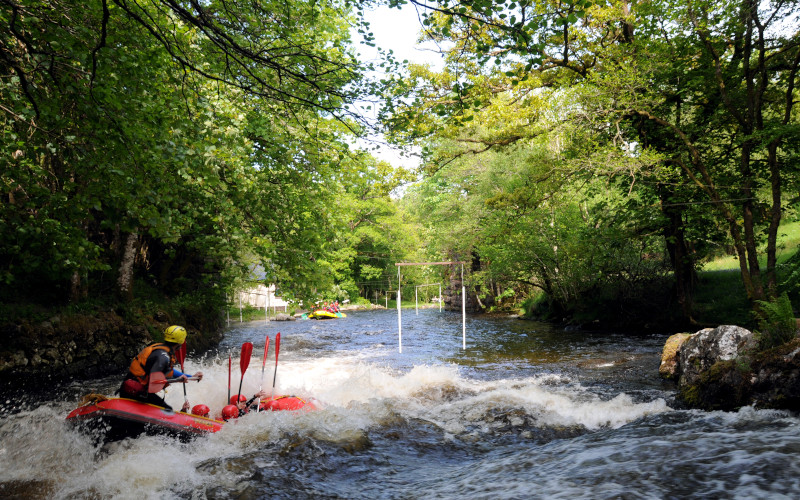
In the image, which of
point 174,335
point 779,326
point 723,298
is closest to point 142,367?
point 174,335

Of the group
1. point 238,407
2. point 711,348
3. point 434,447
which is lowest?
point 434,447

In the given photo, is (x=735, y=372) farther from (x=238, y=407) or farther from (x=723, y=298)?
(x=723, y=298)

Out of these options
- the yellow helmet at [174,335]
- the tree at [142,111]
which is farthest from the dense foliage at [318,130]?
the yellow helmet at [174,335]

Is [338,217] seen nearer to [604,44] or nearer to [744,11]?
[604,44]

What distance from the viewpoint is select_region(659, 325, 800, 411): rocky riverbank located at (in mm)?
6043

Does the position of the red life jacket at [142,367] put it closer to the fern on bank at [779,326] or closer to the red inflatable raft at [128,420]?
the red inflatable raft at [128,420]

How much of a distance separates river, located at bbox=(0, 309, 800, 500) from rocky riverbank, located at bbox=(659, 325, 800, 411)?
0.33 metres

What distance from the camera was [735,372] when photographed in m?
6.80

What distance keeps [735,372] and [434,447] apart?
4.40 meters

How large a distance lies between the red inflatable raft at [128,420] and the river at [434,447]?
12 cm

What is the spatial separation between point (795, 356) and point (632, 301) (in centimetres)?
1269

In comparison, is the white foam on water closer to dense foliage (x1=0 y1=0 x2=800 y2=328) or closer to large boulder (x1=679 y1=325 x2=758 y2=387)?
large boulder (x1=679 y1=325 x2=758 y2=387)

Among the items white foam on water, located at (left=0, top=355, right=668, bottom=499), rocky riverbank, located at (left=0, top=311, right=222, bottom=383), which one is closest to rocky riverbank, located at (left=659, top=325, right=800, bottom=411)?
white foam on water, located at (left=0, top=355, right=668, bottom=499)

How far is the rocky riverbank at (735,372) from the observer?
604 centimetres
